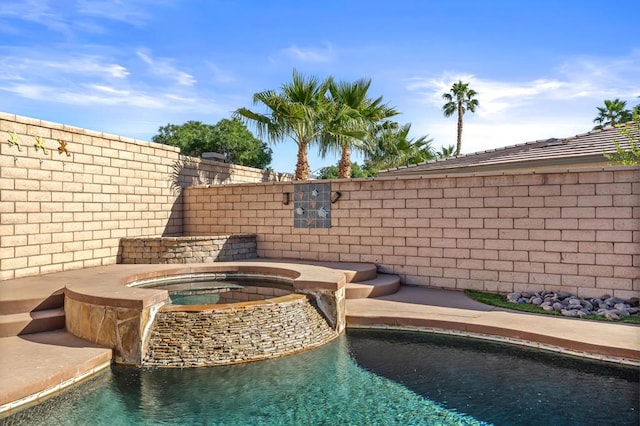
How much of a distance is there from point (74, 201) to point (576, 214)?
9.41m

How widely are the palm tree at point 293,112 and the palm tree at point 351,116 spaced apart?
366 millimetres

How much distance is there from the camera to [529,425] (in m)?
3.23

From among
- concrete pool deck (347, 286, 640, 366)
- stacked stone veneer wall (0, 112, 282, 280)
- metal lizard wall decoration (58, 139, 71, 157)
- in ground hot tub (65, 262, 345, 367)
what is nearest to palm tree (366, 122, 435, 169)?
stacked stone veneer wall (0, 112, 282, 280)

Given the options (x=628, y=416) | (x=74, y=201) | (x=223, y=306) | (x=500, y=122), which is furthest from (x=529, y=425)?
(x=500, y=122)

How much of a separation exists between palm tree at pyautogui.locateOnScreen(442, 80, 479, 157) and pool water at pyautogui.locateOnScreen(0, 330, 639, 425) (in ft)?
74.7

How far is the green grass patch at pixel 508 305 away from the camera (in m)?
5.74

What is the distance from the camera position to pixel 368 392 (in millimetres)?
3793

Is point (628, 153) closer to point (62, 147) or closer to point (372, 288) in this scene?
point (372, 288)

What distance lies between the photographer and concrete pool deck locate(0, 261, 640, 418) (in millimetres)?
3809

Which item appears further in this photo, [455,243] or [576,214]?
[455,243]

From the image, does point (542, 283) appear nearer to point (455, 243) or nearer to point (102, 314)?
point (455, 243)

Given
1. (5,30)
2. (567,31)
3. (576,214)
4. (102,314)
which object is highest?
(567,31)

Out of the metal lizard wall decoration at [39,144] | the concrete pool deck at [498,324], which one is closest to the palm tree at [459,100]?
the concrete pool deck at [498,324]

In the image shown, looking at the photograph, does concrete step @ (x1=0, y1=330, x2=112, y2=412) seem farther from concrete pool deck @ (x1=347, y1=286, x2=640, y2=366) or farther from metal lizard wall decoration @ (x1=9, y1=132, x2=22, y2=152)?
metal lizard wall decoration @ (x1=9, y1=132, x2=22, y2=152)
